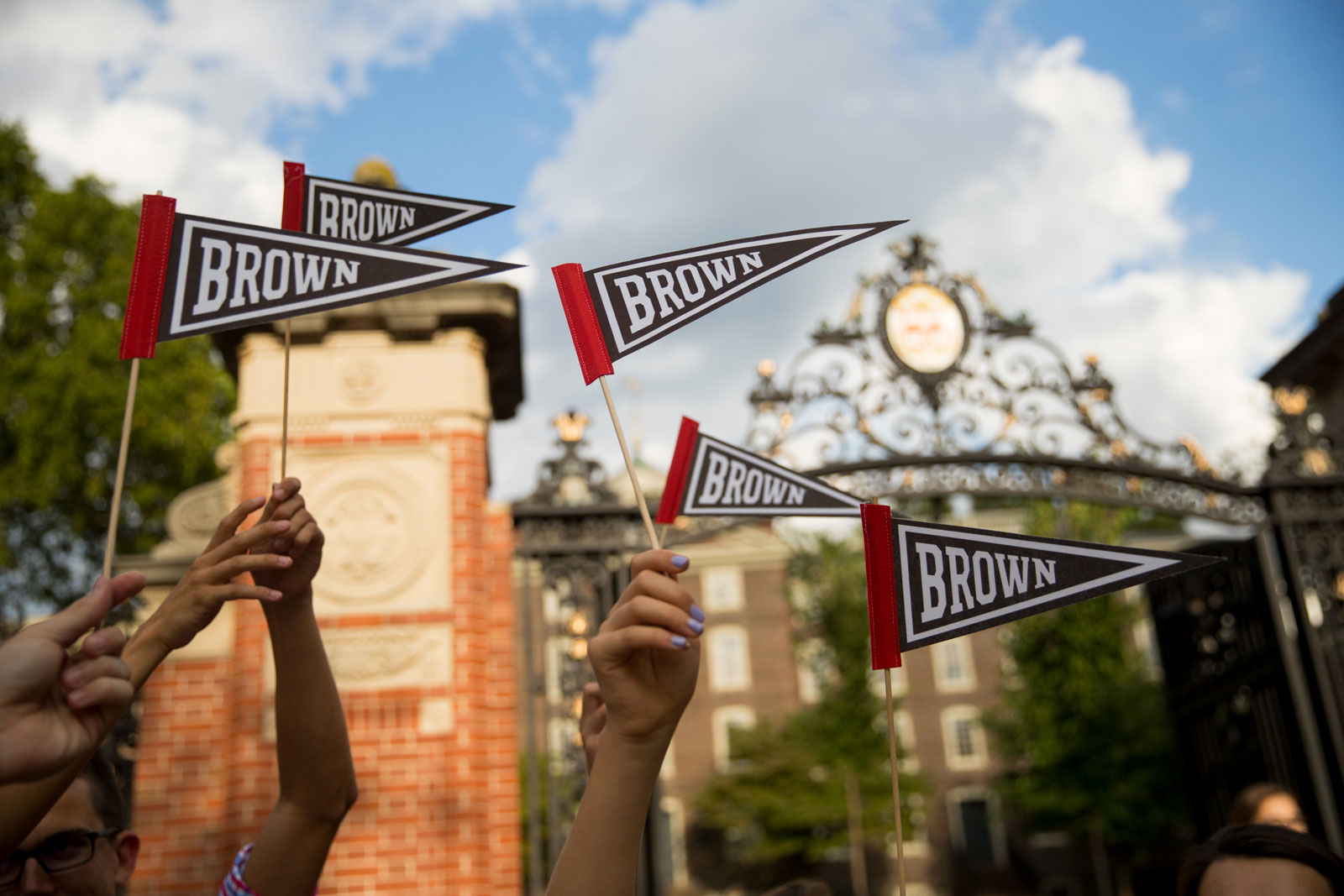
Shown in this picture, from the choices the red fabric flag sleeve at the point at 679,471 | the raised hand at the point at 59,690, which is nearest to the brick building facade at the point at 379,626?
the red fabric flag sleeve at the point at 679,471

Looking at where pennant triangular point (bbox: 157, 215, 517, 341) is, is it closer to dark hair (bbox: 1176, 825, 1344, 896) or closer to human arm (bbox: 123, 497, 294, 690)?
human arm (bbox: 123, 497, 294, 690)

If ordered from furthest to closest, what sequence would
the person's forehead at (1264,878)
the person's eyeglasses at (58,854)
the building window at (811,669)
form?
1. the building window at (811,669)
2. the person's forehead at (1264,878)
3. the person's eyeglasses at (58,854)

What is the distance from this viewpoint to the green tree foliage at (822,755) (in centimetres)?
3119

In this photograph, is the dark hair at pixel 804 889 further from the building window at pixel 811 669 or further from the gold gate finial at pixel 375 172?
the building window at pixel 811 669

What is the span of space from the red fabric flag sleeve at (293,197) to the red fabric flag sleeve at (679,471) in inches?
56.0

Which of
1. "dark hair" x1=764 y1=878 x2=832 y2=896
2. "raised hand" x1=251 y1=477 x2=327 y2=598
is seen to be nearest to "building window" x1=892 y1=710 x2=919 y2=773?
"dark hair" x1=764 y1=878 x2=832 y2=896

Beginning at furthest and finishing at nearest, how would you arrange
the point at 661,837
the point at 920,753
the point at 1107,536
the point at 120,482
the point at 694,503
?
the point at 920,753 < the point at 1107,536 < the point at 661,837 < the point at 694,503 < the point at 120,482

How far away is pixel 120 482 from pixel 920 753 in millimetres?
36443

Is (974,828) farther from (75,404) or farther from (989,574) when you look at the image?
(989,574)

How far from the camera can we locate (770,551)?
37000mm

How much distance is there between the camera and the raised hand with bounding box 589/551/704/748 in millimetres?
1616

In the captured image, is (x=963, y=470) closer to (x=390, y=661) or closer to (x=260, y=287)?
(x=390, y=661)

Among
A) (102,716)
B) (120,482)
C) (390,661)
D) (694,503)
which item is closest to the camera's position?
(102,716)

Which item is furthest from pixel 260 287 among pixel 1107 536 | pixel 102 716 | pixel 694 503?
pixel 1107 536
